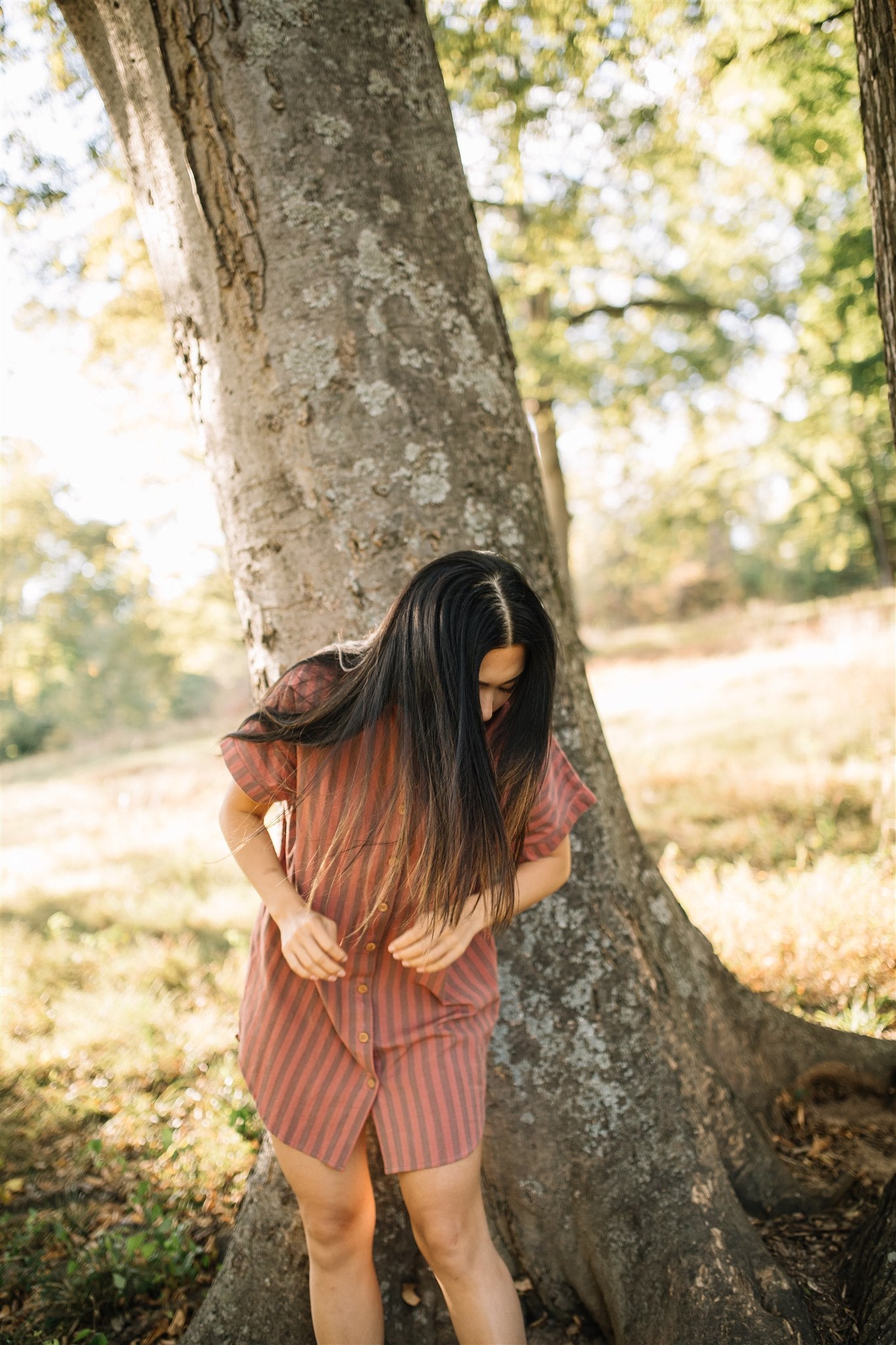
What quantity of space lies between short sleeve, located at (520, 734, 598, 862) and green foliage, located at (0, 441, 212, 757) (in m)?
12.8

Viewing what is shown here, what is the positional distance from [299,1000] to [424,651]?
848 millimetres

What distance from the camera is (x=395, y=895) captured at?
1.87 m

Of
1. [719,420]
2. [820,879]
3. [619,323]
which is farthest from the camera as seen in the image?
[719,420]

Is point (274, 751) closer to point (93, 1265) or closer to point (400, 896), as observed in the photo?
point (400, 896)

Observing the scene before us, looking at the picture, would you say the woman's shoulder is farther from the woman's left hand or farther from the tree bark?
the tree bark

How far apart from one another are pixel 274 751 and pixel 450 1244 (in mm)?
1088

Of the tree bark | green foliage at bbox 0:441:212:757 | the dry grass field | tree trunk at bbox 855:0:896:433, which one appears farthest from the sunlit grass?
green foliage at bbox 0:441:212:757

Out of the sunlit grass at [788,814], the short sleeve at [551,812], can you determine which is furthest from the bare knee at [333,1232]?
the sunlit grass at [788,814]

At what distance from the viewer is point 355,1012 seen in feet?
5.86

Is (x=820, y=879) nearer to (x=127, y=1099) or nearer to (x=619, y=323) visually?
(x=127, y=1099)

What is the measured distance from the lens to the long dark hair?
171cm


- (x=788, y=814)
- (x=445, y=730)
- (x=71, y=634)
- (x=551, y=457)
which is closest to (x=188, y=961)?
(x=445, y=730)

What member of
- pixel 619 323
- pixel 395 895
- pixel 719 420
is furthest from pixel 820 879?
pixel 719 420

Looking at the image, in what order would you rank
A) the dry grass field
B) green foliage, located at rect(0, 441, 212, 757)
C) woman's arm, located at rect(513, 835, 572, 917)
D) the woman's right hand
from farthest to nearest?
1. green foliage, located at rect(0, 441, 212, 757)
2. the dry grass field
3. woman's arm, located at rect(513, 835, 572, 917)
4. the woman's right hand
